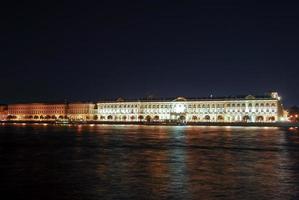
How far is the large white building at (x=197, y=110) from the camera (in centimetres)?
12800

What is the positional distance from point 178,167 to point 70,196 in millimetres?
8269

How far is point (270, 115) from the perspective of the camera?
127 meters

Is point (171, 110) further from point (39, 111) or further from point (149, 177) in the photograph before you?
point (149, 177)

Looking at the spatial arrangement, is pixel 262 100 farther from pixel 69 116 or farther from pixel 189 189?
pixel 189 189

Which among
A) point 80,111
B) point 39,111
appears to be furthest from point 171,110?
point 39,111

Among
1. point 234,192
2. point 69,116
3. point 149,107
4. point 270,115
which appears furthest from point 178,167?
point 69,116

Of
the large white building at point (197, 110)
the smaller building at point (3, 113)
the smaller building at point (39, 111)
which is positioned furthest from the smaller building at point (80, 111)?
the smaller building at point (3, 113)

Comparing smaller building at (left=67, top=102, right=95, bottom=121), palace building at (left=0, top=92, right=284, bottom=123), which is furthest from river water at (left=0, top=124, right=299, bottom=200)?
smaller building at (left=67, top=102, right=95, bottom=121)

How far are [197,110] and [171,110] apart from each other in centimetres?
834

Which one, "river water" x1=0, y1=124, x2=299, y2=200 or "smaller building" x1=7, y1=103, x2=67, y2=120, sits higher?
"smaller building" x1=7, y1=103, x2=67, y2=120

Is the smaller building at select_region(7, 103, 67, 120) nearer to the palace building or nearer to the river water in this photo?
the palace building

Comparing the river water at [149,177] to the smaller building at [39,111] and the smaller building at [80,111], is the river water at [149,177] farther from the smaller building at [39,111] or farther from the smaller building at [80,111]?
the smaller building at [39,111]

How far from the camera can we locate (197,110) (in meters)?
138

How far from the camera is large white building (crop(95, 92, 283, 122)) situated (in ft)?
420
